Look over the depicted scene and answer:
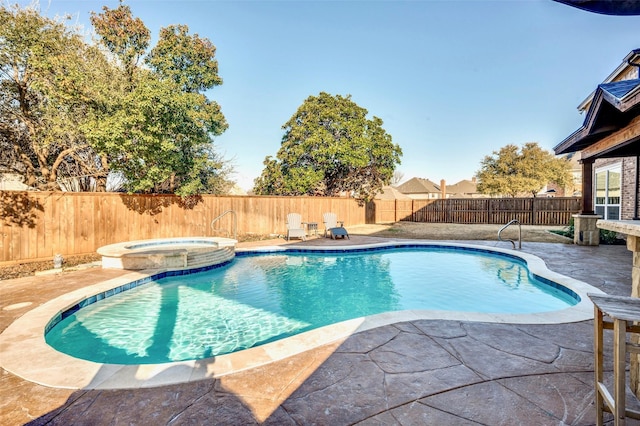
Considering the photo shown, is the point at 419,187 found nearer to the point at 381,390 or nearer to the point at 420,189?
the point at 420,189

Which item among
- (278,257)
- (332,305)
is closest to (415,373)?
(332,305)

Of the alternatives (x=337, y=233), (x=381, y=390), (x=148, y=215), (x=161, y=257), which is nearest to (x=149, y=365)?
(x=381, y=390)

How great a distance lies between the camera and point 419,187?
41219mm

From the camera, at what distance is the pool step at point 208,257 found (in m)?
7.20

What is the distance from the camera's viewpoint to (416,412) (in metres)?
1.88

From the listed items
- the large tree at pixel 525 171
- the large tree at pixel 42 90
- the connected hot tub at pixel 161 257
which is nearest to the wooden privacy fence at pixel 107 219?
the connected hot tub at pixel 161 257

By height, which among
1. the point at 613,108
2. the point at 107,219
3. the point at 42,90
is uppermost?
the point at 42,90

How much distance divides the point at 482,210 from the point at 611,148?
1595 centimetres

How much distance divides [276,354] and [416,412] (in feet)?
4.19

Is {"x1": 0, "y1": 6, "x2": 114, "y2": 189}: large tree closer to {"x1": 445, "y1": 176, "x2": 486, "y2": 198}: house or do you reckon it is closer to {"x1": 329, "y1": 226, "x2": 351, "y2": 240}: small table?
{"x1": 329, "y1": 226, "x2": 351, "y2": 240}: small table

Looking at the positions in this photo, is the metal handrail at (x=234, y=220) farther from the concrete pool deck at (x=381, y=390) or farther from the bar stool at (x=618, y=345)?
the bar stool at (x=618, y=345)

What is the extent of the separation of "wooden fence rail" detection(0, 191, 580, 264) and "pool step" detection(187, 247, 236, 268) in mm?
3363

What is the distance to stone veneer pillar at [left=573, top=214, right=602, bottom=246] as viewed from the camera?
342 inches

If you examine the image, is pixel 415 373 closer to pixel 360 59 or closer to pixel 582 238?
pixel 582 238
